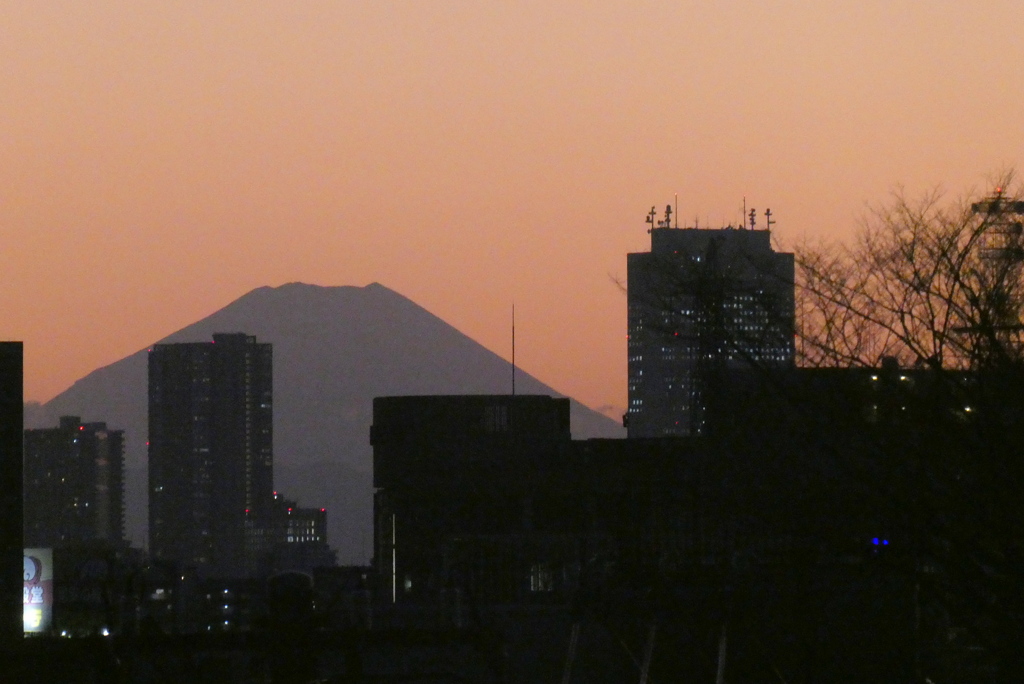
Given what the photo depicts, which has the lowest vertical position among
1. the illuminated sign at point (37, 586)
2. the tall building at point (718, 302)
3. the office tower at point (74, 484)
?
the illuminated sign at point (37, 586)

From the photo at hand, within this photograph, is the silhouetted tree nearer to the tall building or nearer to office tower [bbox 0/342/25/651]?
the tall building

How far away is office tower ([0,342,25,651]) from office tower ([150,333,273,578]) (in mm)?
26373

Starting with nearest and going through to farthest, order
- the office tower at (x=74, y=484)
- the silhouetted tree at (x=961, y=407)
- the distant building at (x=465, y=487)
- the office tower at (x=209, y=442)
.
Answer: the silhouetted tree at (x=961, y=407) → the distant building at (x=465, y=487) → the office tower at (x=74, y=484) → the office tower at (x=209, y=442)

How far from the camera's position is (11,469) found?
40.7 m

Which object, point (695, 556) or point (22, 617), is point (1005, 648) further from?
point (22, 617)

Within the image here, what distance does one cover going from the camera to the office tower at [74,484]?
6712 centimetres

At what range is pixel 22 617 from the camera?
41.3 metres

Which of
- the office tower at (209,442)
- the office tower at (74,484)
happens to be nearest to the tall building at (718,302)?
the office tower at (74,484)

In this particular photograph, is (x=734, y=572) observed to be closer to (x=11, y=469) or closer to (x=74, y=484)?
(x=11, y=469)

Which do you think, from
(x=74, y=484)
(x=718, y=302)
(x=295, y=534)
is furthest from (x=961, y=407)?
(x=74, y=484)

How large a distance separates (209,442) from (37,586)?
61945 millimetres

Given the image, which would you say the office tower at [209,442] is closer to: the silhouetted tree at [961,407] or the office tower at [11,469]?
the office tower at [11,469]

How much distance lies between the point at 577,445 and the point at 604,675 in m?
47.3

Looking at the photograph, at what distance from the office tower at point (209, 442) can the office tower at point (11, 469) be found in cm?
2637
